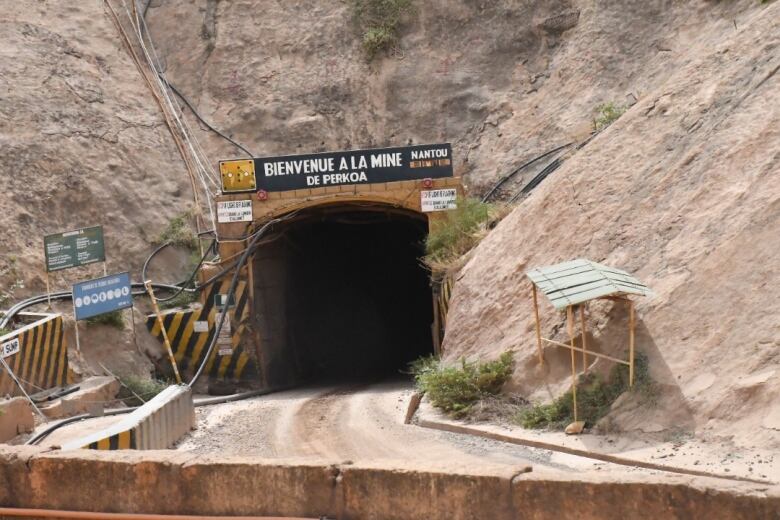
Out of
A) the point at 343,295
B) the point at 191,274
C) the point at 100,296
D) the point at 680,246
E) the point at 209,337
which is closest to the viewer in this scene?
the point at 680,246

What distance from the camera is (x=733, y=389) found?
967 centimetres

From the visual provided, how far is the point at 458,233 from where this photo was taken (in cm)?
1786

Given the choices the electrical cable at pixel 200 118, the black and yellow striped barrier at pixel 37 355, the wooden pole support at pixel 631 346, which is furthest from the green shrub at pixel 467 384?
the electrical cable at pixel 200 118

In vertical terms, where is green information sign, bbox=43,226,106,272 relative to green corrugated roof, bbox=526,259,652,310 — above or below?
above

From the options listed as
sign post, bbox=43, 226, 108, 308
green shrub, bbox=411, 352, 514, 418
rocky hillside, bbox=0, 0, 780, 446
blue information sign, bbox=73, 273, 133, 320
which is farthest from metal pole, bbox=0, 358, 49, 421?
green shrub, bbox=411, 352, 514, 418

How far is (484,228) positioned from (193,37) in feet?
45.6

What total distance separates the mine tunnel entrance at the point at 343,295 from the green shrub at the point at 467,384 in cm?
865

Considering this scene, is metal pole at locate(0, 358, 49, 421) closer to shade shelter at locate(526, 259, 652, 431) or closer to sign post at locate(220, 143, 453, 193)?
sign post at locate(220, 143, 453, 193)

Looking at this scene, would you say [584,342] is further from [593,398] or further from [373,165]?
[373,165]

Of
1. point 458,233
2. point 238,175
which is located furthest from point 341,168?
point 458,233

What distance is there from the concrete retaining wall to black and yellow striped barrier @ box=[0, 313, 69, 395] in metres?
6.34

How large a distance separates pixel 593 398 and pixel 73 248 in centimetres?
1125

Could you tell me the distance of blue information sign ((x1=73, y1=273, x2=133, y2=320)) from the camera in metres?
17.1

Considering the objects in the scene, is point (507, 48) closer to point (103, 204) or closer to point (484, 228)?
point (484, 228)
